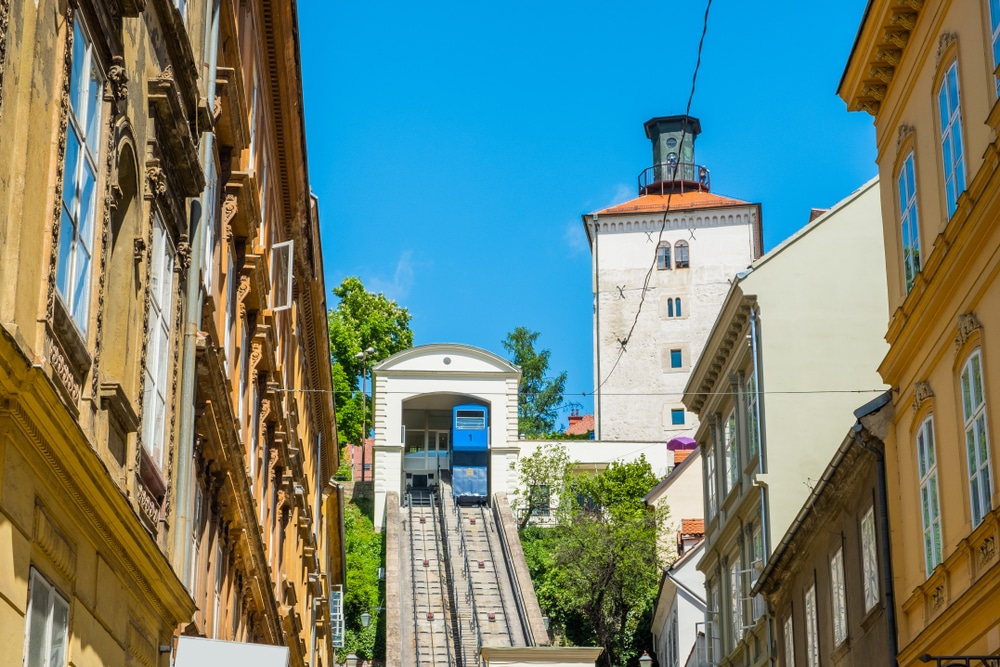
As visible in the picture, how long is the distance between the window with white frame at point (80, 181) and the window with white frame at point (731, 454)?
68.1 feet

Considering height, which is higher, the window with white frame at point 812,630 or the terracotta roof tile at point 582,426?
the terracotta roof tile at point 582,426

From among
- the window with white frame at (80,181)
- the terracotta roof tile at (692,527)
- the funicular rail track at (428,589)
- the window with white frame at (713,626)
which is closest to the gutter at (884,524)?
the window with white frame at (80,181)

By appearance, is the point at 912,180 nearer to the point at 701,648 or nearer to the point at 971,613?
the point at 971,613

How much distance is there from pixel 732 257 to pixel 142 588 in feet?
268

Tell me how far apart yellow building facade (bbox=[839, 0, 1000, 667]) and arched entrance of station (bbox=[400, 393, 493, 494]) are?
5143 cm

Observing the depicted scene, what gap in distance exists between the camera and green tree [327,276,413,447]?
76.3 m

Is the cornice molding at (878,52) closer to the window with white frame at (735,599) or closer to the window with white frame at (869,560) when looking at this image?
the window with white frame at (869,560)

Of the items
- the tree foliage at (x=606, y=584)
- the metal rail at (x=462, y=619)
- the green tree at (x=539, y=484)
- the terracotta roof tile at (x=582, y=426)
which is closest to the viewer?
the metal rail at (x=462, y=619)

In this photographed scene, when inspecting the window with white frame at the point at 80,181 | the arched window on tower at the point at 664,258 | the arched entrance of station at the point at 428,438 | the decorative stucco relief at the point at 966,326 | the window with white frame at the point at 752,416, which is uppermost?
the arched window on tower at the point at 664,258

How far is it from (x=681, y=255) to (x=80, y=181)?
3283 inches

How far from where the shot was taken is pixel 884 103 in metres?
18.2

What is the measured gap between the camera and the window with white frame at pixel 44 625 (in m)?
7.33

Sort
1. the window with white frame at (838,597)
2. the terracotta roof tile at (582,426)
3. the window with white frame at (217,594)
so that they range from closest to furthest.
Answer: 1. the window with white frame at (217,594)
2. the window with white frame at (838,597)
3. the terracotta roof tile at (582,426)

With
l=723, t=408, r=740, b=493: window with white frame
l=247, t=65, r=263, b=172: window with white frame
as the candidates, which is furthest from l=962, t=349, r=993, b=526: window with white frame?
l=723, t=408, r=740, b=493: window with white frame
